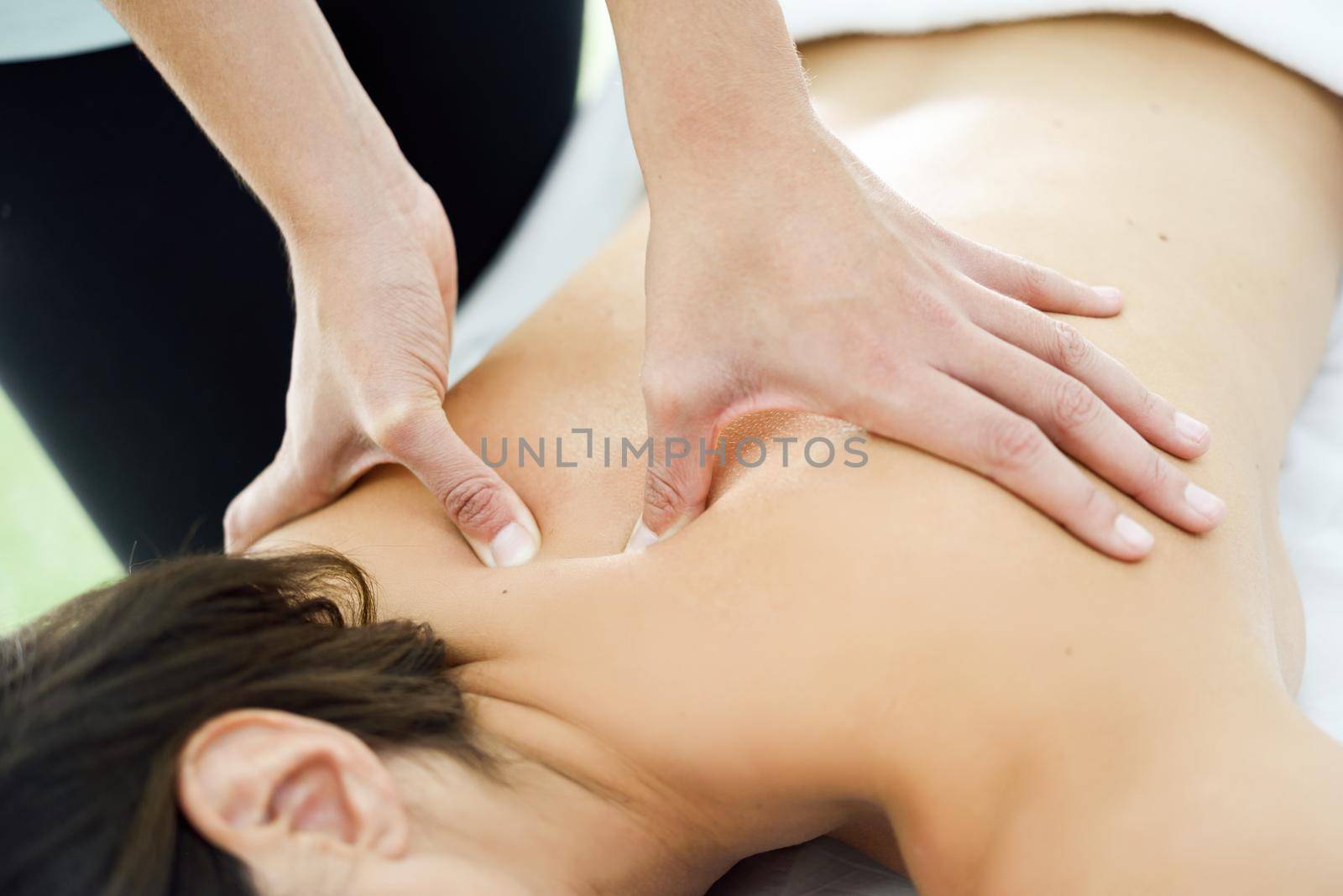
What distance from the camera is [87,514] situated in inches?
59.2

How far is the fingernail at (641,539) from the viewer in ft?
2.84

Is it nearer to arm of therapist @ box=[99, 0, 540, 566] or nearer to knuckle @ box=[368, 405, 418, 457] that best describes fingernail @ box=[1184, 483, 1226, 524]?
arm of therapist @ box=[99, 0, 540, 566]

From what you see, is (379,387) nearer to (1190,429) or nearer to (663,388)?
(663,388)

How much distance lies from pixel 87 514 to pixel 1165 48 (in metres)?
1.46

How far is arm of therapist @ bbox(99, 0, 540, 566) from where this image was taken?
93 centimetres

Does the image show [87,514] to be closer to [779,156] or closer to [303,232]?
[303,232]

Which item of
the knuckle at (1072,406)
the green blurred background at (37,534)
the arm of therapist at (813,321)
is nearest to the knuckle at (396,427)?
the arm of therapist at (813,321)

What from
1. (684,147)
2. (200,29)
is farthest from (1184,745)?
(200,29)

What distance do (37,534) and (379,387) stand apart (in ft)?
5.06

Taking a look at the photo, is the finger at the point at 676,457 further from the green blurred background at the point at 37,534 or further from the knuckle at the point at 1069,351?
the green blurred background at the point at 37,534

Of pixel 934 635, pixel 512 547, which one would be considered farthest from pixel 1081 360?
pixel 512 547

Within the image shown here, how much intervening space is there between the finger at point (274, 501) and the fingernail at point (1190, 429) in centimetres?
73

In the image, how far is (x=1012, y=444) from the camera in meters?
0.78

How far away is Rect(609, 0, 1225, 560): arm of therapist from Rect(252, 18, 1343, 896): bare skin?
0.09 ft
